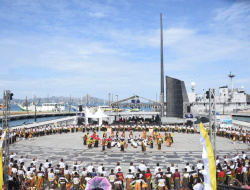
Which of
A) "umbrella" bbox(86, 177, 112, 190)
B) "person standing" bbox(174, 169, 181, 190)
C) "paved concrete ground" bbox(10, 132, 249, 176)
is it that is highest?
"umbrella" bbox(86, 177, 112, 190)

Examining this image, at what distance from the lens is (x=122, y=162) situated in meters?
19.1

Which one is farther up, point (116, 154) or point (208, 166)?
point (208, 166)

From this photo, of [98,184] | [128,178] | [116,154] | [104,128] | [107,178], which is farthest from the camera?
[104,128]

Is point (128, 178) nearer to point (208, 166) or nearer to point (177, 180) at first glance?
point (177, 180)

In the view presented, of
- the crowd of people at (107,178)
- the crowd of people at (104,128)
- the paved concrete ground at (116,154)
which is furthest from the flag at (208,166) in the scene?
the crowd of people at (104,128)

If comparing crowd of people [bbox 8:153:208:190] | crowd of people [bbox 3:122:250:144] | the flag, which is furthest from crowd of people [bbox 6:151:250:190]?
crowd of people [bbox 3:122:250:144]

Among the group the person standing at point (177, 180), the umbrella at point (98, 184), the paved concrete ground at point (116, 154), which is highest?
the umbrella at point (98, 184)

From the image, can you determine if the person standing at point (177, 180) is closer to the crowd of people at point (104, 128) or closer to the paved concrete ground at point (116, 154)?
the paved concrete ground at point (116, 154)

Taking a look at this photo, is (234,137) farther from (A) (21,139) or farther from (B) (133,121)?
(A) (21,139)

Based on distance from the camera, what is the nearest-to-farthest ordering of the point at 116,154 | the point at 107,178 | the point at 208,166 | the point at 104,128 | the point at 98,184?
the point at 98,184 → the point at 208,166 → the point at 107,178 → the point at 116,154 → the point at 104,128

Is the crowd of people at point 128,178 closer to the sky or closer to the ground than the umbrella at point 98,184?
closer to the ground

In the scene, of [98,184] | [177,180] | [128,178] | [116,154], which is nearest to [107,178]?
[128,178]

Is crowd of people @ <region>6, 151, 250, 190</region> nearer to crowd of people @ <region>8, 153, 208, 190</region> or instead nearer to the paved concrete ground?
crowd of people @ <region>8, 153, 208, 190</region>

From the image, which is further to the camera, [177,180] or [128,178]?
[177,180]
